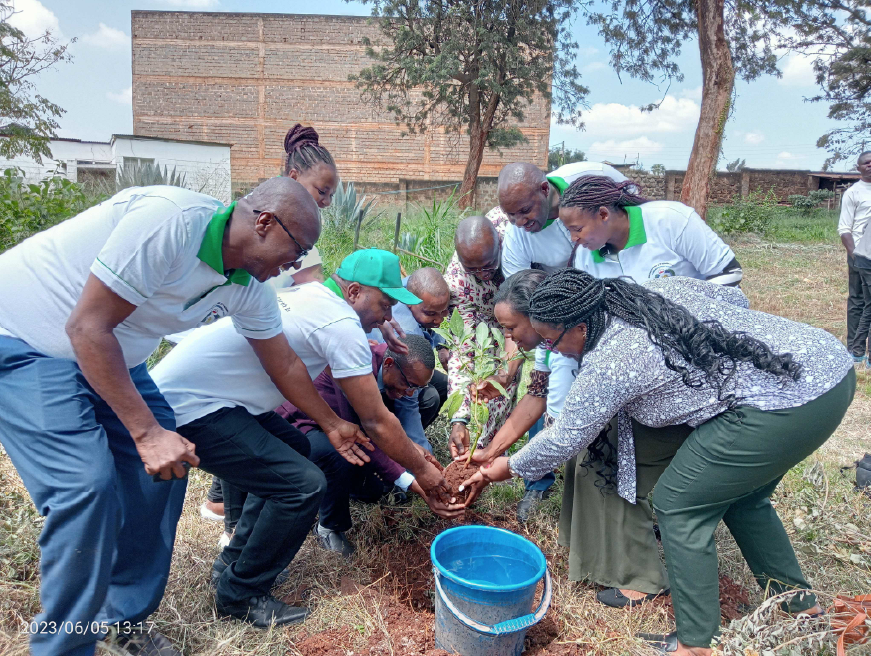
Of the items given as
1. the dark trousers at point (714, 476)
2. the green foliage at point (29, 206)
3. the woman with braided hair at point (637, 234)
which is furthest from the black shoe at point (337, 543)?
the green foliage at point (29, 206)

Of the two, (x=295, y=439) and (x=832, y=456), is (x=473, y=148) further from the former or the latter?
(x=295, y=439)

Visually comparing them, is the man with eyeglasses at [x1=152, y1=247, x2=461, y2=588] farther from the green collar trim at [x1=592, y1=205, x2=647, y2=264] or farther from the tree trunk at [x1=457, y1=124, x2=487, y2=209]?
the tree trunk at [x1=457, y1=124, x2=487, y2=209]

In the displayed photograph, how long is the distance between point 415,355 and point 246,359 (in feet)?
2.68

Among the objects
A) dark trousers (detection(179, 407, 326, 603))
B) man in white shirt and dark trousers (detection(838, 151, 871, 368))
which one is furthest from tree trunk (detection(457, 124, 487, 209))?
dark trousers (detection(179, 407, 326, 603))

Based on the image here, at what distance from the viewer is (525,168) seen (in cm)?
328

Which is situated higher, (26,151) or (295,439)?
(26,151)

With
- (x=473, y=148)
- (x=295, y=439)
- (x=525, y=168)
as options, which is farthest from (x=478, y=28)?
(x=295, y=439)

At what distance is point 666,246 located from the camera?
2.94 m

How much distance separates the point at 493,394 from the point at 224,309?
1.59m

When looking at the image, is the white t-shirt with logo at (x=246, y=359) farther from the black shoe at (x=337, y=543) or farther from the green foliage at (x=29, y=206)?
the green foliage at (x=29, y=206)

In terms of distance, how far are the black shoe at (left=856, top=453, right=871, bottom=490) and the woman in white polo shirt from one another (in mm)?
1552

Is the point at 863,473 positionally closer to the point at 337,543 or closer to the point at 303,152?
the point at 337,543

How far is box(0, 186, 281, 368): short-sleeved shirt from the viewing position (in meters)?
1.82

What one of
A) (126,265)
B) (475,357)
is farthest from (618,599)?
(126,265)
